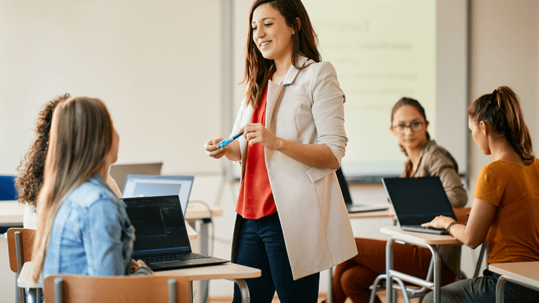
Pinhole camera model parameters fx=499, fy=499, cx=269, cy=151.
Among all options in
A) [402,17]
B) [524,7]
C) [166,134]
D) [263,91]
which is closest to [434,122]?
[402,17]

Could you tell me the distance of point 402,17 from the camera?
4.09 m

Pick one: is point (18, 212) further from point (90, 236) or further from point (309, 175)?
point (309, 175)

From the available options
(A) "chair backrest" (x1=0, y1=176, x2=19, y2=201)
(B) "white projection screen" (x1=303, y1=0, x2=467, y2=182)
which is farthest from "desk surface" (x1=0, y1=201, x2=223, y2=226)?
(B) "white projection screen" (x1=303, y1=0, x2=467, y2=182)

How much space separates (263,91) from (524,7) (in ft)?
11.6

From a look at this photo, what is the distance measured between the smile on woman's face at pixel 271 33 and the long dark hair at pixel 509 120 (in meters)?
0.89

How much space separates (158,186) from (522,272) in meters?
1.58

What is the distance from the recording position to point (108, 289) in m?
1.13

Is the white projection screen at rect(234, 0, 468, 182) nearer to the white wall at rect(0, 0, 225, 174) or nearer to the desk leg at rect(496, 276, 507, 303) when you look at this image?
the white wall at rect(0, 0, 225, 174)

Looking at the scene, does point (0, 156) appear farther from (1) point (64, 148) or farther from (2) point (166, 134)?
(1) point (64, 148)

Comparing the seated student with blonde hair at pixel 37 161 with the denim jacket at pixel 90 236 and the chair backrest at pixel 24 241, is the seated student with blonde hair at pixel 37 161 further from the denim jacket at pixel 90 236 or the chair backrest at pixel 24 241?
the denim jacket at pixel 90 236

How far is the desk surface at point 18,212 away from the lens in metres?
2.48

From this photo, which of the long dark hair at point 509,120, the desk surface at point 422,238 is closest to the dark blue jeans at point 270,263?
the desk surface at point 422,238

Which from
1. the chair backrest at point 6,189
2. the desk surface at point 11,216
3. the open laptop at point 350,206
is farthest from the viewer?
the chair backrest at point 6,189

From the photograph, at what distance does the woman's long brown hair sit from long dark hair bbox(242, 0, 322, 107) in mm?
618
